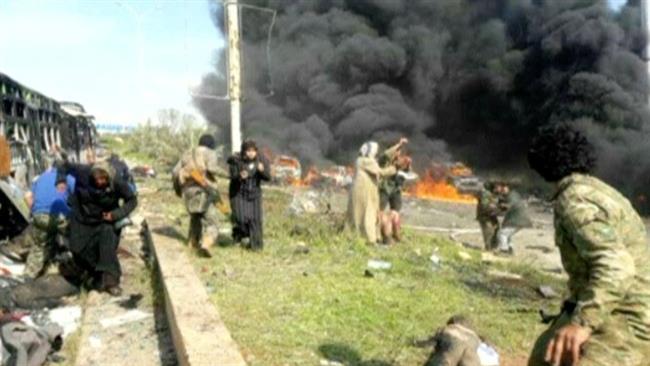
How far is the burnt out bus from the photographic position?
11.2 m

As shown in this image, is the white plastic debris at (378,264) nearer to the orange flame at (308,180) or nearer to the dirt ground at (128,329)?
the dirt ground at (128,329)

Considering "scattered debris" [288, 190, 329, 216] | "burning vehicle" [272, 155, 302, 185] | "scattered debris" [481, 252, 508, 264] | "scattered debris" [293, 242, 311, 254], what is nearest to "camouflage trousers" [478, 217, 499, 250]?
"scattered debris" [481, 252, 508, 264]

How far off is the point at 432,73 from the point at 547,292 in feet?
78.6

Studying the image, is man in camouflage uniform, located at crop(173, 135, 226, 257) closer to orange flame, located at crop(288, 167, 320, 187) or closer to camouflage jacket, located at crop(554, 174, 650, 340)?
camouflage jacket, located at crop(554, 174, 650, 340)

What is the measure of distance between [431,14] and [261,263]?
24.8 m

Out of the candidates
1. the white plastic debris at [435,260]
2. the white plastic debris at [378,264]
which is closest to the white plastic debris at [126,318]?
the white plastic debris at [378,264]

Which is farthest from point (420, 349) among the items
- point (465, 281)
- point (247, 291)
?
point (465, 281)

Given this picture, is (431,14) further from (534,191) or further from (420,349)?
(420,349)

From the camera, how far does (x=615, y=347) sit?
256cm

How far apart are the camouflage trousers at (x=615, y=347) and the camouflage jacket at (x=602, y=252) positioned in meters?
0.03

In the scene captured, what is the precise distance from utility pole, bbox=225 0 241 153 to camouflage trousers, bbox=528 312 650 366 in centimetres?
928

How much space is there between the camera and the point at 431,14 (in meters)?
30.7

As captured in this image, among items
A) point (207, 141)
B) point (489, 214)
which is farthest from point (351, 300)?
point (489, 214)

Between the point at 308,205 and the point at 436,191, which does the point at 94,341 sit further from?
the point at 436,191
